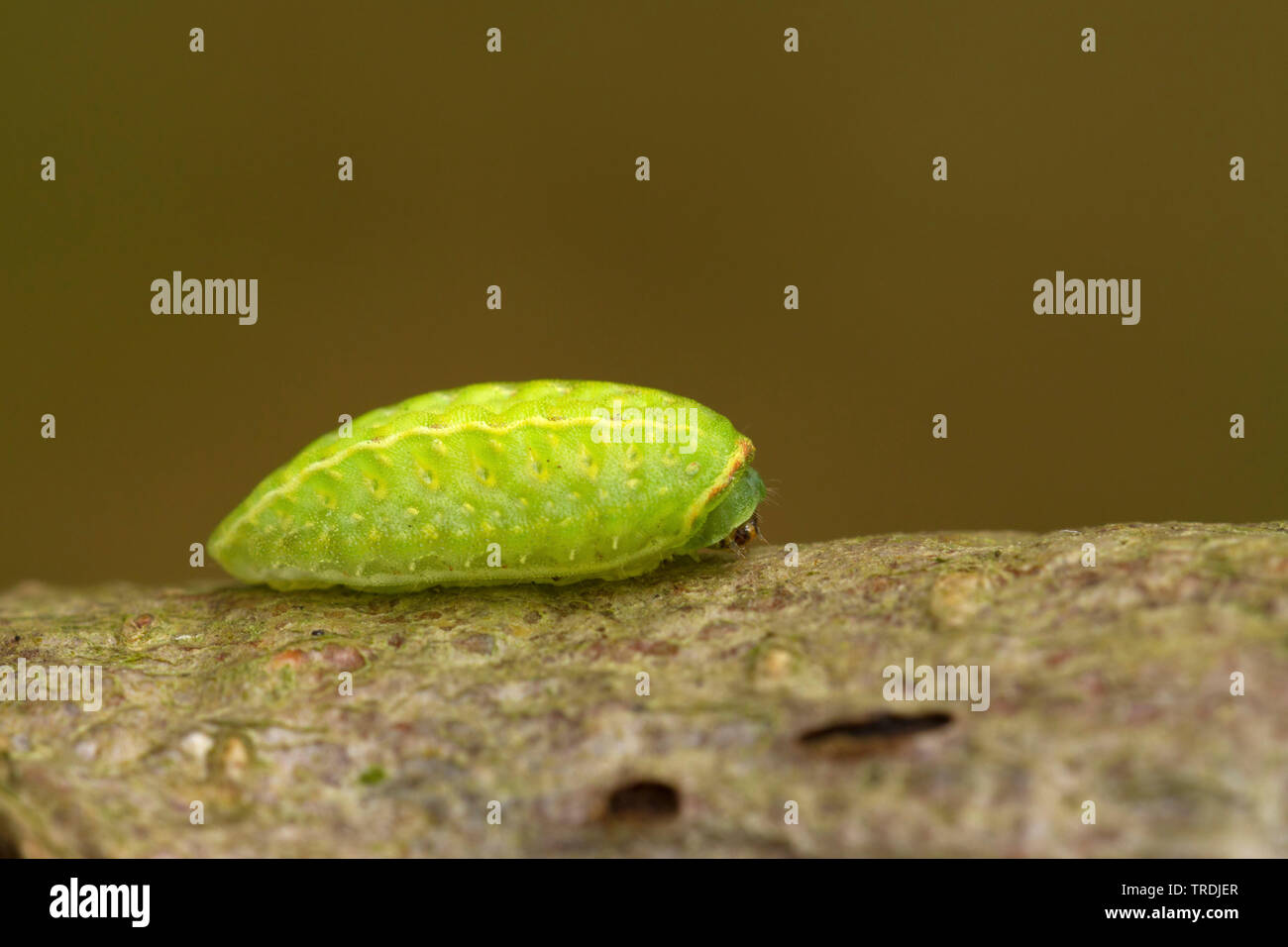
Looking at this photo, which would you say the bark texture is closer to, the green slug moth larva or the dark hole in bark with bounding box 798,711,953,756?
the dark hole in bark with bounding box 798,711,953,756

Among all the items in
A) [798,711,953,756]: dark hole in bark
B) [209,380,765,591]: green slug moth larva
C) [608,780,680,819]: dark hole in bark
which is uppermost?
[209,380,765,591]: green slug moth larva

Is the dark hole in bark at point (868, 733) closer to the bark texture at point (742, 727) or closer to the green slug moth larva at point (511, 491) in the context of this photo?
the bark texture at point (742, 727)

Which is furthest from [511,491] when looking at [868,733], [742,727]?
[868,733]

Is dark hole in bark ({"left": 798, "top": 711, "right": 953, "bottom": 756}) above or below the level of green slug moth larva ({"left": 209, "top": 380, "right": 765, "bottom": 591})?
below

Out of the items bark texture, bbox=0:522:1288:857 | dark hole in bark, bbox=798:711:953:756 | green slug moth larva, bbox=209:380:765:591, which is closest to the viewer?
bark texture, bbox=0:522:1288:857

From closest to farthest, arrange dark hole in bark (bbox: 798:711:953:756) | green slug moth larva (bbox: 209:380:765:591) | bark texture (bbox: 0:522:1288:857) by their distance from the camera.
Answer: bark texture (bbox: 0:522:1288:857) < dark hole in bark (bbox: 798:711:953:756) < green slug moth larva (bbox: 209:380:765:591)

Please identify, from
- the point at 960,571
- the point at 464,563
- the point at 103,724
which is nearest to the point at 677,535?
the point at 464,563

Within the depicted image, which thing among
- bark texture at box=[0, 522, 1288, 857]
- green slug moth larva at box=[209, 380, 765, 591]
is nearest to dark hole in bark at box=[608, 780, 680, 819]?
bark texture at box=[0, 522, 1288, 857]

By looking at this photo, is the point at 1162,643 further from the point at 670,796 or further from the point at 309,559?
the point at 309,559
